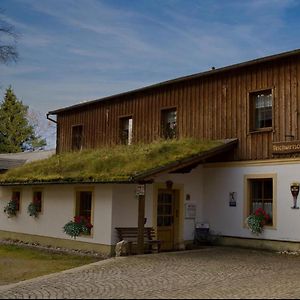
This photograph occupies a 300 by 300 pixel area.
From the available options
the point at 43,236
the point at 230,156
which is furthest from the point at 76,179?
the point at 230,156

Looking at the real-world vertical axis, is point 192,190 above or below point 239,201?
above

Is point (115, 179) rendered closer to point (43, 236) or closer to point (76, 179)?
point (76, 179)

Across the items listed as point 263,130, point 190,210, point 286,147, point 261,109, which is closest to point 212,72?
point 261,109

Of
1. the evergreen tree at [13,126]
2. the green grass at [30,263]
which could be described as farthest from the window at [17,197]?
the evergreen tree at [13,126]

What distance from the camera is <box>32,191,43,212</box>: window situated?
1930 centimetres

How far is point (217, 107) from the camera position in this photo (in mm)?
18297

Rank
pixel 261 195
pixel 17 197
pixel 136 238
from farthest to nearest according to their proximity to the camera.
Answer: pixel 17 197 → pixel 261 195 → pixel 136 238

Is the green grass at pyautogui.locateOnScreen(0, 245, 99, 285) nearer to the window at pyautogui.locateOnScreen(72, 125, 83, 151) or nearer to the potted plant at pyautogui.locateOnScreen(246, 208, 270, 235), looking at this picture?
the potted plant at pyautogui.locateOnScreen(246, 208, 270, 235)

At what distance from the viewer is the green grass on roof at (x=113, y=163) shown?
15.2 metres

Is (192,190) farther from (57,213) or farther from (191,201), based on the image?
(57,213)

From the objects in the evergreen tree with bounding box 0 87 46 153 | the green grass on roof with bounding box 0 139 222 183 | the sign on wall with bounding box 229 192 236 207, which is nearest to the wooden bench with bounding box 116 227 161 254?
the green grass on roof with bounding box 0 139 222 183

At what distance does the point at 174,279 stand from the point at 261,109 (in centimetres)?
816

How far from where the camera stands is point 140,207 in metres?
14.9

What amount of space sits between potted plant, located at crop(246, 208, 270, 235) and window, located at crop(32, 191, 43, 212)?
25.1ft
